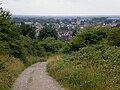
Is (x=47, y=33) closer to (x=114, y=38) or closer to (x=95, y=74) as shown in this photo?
(x=114, y=38)

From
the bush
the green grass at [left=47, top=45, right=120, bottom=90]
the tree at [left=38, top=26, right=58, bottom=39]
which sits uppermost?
the green grass at [left=47, top=45, right=120, bottom=90]

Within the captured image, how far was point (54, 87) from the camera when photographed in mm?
21156

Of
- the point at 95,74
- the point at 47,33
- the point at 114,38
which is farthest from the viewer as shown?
the point at 47,33

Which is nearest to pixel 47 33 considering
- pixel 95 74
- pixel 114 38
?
pixel 114 38

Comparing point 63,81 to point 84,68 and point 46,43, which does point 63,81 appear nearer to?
point 84,68

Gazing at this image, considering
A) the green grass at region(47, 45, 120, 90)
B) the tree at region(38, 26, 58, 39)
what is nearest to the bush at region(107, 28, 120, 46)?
the green grass at region(47, 45, 120, 90)

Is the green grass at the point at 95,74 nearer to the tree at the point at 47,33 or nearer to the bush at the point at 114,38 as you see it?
the bush at the point at 114,38

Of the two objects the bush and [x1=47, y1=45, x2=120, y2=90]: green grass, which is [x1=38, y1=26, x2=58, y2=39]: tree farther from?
[x1=47, y1=45, x2=120, y2=90]: green grass

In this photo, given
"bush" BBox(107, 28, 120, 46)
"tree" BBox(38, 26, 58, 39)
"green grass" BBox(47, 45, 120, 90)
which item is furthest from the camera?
"tree" BBox(38, 26, 58, 39)

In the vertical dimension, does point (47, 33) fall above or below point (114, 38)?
below

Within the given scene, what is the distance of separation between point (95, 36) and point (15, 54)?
16.4 meters

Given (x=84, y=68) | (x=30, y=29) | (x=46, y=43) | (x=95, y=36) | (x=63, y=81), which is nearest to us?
(x=63, y=81)

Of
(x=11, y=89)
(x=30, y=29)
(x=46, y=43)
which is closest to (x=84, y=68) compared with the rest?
(x=11, y=89)

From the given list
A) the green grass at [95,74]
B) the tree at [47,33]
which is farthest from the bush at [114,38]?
the tree at [47,33]
